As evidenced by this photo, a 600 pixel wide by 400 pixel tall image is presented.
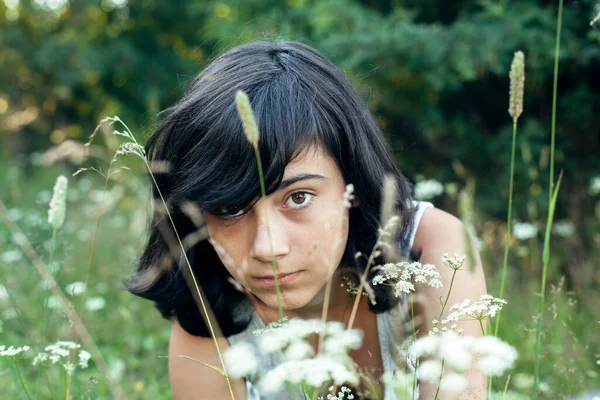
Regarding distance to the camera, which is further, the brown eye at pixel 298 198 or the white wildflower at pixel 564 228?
the white wildflower at pixel 564 228

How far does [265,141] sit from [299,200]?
0.55 feet

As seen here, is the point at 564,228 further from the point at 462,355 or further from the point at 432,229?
the point at 462,355

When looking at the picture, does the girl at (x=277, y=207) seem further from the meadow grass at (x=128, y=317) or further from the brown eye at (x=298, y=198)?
the meadow grass at (x=128, y=317)

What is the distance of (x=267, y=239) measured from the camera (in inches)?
56.7

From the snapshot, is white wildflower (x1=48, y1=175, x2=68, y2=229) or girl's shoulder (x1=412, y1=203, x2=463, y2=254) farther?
girl's shoulder (x1=412, y1=203, x2=463, y2=254)

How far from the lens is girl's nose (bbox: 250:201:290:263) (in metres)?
1.43

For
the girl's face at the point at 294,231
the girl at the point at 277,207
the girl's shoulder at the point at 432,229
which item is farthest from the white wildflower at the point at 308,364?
the girl's shoulder at the point at 432,229

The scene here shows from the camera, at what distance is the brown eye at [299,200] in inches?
61.2

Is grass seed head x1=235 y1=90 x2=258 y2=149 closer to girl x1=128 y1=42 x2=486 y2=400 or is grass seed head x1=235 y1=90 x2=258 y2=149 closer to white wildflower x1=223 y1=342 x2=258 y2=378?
white wildflower x1=223 y1=342 x2=258 y2=378

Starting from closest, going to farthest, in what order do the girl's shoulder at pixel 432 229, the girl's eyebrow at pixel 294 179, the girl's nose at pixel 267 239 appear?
the girl's nose at pixel 267 239
the girl's eyebrow at pixel 294 179
the girl's shoulder at pixel 432 229

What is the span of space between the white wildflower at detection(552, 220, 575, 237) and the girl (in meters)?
1.74

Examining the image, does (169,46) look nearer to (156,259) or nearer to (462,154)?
(462,154)

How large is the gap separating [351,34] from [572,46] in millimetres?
1221

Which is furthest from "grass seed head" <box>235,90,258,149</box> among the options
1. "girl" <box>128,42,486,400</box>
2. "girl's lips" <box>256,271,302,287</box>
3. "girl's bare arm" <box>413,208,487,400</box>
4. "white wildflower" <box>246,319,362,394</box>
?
"girl's bare arm" <box>413,208,487,400</box>
